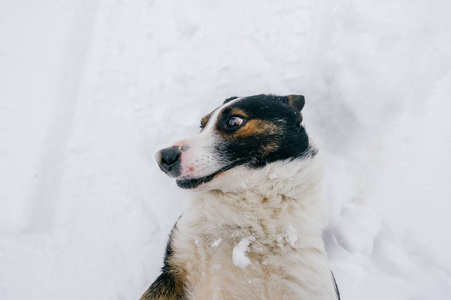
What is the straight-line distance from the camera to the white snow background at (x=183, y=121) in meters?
3.52

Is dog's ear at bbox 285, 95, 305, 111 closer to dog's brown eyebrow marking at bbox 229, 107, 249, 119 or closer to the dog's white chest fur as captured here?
dog's brown eyebrow marking at bbox 229, 107, 249, 119

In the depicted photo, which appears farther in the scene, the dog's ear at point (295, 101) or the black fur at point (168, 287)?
the dog's ear at point (295, 101)

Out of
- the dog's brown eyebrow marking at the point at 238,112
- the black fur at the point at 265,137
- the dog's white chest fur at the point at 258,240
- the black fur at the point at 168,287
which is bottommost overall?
the black fur at the point at 168,287

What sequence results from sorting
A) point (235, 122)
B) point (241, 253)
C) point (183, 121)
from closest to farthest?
1. point (241, 253)
2. point (235, 122)
3. point (183, 121)

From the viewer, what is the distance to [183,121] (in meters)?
4.10

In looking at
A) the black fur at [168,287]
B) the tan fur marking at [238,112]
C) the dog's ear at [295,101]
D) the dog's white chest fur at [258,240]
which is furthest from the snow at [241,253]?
the dog's ear at [295,101]

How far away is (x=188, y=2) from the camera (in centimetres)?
446

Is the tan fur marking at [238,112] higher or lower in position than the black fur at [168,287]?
higher

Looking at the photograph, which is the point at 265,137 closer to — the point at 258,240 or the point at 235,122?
the point at 235,122

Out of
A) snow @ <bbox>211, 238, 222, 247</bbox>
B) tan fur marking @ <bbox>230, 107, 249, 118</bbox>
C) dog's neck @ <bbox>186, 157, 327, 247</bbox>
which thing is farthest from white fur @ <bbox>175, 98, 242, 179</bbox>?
snow @ <bbox>211, 238, 222, 247</bbox>

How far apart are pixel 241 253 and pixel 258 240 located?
173 millimetres

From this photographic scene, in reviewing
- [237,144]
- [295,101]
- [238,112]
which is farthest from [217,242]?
[295,101]

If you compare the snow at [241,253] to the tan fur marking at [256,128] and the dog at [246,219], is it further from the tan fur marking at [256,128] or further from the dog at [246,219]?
the tan fur marking at [256,128]

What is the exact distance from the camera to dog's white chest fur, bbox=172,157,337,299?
2.06 meters
